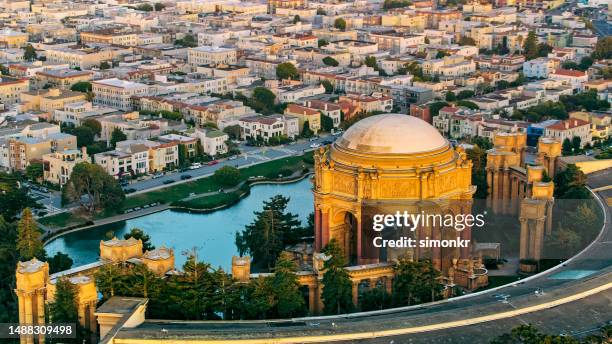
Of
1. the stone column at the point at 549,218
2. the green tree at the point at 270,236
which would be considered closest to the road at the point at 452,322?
the stone column at the point at 549,218

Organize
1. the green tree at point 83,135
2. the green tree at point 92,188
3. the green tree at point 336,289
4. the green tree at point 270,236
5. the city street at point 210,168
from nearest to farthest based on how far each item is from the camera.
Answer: the green tree at point 336,289 → the green tree at point 270,236 → the green tree at point 92,188 → the city street at point 210,168 → the green tree at point 83,135

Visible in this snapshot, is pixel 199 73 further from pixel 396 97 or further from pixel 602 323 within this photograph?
pixel 602 323

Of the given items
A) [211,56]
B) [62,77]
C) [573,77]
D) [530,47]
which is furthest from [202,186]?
[530,47]

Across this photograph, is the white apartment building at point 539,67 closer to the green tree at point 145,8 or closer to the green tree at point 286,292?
the green tree at point 145,8

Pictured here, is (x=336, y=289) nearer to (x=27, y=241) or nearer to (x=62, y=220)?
(x=27, y=241)

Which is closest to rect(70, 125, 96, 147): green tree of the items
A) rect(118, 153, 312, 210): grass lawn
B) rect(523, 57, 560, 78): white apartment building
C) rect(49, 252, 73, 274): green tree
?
rect(118, 153, 312, 210): grass lawn

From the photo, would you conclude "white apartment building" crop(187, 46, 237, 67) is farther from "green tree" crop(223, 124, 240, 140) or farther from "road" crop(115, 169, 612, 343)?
"road" crop(115, 169, 612, 343)
